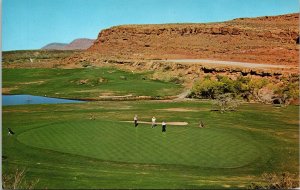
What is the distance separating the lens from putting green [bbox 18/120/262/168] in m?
13.9

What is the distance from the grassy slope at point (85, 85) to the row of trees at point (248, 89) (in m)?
2.81

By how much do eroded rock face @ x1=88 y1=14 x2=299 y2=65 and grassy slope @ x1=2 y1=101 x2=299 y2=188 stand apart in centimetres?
1738

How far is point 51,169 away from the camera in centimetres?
1262

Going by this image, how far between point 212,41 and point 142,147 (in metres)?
34.7

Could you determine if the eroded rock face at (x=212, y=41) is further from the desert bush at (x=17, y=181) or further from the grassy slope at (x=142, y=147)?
the desert bush at (x=17, y=181)

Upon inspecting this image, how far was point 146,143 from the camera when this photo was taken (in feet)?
49.8

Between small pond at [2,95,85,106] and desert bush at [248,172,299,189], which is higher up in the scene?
small pond at [2,95,85,106]

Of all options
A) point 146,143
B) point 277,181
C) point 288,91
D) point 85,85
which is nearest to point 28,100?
point 85,85

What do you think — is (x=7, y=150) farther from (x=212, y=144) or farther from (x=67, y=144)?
(x=212, y=144)

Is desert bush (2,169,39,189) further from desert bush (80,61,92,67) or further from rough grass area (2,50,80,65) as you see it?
desert bush (80,61,92,67)

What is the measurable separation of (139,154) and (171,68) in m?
25.9

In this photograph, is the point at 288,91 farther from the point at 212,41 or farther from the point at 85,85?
the point at 212,41

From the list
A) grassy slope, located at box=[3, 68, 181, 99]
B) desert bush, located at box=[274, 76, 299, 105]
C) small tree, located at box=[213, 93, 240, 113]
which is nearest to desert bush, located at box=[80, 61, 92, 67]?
grassy slope, located at box=[3, 68, 181, 99]

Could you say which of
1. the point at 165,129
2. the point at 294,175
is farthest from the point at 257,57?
the point at 294,175
